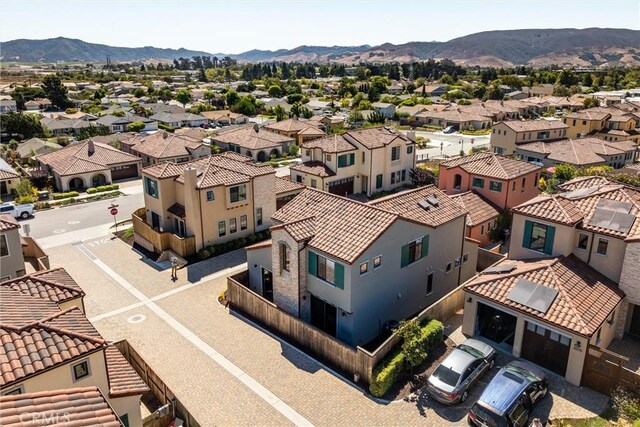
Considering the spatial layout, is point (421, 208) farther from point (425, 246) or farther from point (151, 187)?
point (151, 187)

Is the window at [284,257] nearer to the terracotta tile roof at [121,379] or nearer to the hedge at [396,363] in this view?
the hedge at [396,363]

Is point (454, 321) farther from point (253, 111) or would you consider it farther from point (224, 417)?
point (253, 111)

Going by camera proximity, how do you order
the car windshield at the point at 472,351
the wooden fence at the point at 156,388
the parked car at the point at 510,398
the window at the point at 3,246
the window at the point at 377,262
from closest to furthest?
the parked car at the point at 510,398 < the wooden fence at the point at 156,388 < the car windshield at the point at 472,351 < the window at the point at 377,262 < the window at the point at 3,246

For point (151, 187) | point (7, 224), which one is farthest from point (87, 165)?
point (7, 224)

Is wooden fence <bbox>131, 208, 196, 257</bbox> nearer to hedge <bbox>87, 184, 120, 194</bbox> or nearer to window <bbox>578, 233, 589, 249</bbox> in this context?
hedge <bbox>87, 184, 120, 194</bbox>

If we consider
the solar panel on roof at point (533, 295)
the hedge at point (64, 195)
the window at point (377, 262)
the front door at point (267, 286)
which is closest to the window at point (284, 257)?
the front door at point (267, 286)

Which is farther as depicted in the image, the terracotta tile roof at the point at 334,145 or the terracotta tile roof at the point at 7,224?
the terracotta tile roof at the point at 334,145
